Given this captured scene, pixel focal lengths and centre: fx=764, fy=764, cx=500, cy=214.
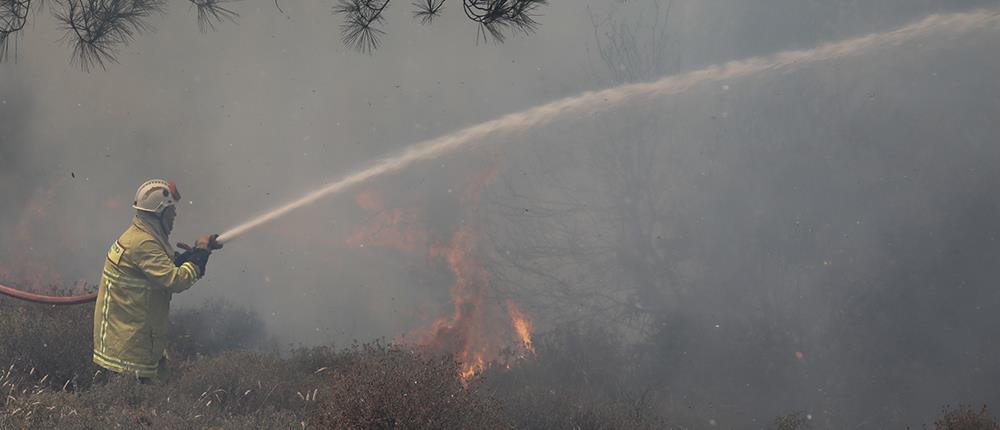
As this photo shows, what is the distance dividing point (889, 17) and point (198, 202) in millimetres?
15111

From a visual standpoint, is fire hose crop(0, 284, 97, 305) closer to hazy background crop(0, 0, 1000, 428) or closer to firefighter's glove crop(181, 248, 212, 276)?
firefighter's glove crop(181, 248, 212, 276)

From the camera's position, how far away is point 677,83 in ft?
52.4

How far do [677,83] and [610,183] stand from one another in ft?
11.9

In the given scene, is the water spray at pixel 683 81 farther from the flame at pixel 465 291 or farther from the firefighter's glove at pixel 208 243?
the firefighter's glove at pixel 208 243

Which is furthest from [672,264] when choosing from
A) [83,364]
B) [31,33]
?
[31,33]

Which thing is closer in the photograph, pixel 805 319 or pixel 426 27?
pixel 805 319

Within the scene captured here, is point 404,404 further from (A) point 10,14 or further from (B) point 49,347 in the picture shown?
(A) point 10,14

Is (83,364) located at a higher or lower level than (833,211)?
higher

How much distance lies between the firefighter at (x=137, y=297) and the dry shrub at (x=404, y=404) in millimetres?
2339

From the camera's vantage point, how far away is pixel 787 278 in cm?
1250

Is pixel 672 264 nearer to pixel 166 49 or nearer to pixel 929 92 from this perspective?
pixel 929 92

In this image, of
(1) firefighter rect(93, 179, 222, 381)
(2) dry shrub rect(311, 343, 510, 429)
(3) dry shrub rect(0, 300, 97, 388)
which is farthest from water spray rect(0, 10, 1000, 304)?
(2) dry shrub rect(311, 343, 510, 429)

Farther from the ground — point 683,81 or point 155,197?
point 155,197

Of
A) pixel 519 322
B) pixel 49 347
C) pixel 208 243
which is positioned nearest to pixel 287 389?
pixel 208 243
